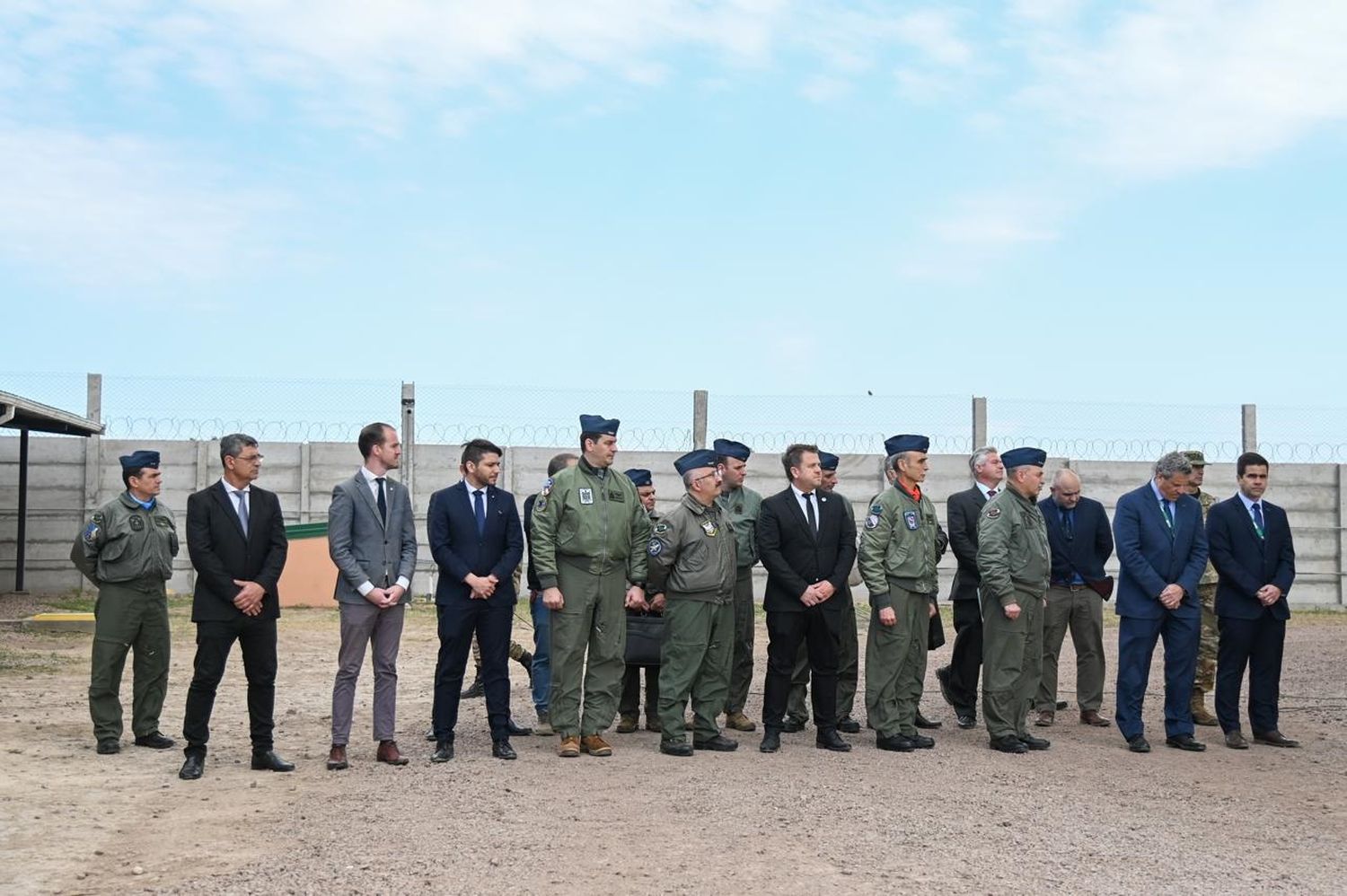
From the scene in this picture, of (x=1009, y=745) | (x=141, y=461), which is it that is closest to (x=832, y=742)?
(x=1009, y=745)

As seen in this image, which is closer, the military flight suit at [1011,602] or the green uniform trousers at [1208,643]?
the military flight suit at [1011,602]

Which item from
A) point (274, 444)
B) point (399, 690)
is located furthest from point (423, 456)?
A: point (399, 690)

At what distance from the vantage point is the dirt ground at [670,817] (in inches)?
203

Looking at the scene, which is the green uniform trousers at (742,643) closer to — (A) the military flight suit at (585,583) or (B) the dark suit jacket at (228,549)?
(A) the military flight suit at (585,583)

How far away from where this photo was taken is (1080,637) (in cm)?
929

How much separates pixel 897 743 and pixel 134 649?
450 centimetres

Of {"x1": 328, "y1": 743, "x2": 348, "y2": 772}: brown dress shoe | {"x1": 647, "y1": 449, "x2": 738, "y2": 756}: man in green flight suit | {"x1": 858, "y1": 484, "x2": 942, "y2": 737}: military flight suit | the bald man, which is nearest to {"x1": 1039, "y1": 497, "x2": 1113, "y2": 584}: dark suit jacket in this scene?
the bald man

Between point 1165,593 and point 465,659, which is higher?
point 1165,593

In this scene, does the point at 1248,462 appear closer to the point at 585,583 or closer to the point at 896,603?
the point at 896,603

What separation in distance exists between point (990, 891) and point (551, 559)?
3370 mm

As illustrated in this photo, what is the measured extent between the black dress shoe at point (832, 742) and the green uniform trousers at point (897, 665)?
Answer: 10.1 inches

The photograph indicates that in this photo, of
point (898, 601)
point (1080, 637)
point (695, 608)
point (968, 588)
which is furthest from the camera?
point (1080, 637)

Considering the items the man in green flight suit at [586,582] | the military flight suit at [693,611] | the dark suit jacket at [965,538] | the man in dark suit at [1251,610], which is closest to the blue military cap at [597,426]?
the man in green flight suit at [586,582]

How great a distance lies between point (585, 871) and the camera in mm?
5148
